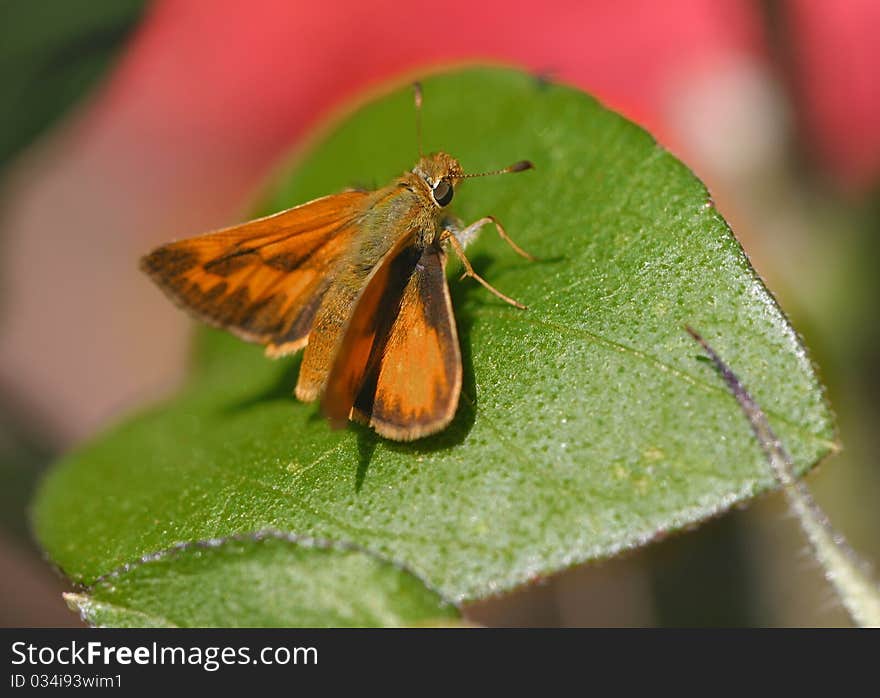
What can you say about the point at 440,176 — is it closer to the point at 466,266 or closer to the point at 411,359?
the point at 466,266

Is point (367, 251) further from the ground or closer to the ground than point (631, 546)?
further from the ground

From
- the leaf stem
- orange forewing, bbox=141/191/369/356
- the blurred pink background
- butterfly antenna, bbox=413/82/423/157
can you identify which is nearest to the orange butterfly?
orange forewing, bbox=141/191/369/356

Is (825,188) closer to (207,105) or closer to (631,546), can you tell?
(631,546)

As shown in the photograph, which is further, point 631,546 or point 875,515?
point 875,515

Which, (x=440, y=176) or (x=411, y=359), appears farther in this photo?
(x=440, y=176)

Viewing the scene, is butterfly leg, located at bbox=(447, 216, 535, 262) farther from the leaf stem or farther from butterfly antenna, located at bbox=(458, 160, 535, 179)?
the leaf stem

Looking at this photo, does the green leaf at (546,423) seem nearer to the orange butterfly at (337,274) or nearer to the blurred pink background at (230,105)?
the orange butterfly at (337,274)

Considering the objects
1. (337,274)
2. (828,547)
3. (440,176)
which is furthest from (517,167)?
(828,547)

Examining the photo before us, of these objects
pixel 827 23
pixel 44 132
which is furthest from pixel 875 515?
pixel 827 23
